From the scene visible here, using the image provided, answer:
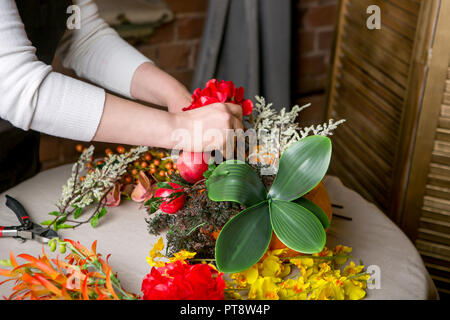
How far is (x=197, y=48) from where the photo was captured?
195cm

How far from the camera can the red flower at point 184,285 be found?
582 mm

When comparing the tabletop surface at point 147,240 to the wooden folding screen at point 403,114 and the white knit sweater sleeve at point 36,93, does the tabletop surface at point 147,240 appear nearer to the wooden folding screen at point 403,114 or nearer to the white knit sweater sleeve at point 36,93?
the white knit sweater sleeve at point 36,93

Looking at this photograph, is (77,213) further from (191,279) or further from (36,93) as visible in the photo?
(191,279)

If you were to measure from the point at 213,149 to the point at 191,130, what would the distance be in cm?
5

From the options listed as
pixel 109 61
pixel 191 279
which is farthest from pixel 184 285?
pixel 109 61

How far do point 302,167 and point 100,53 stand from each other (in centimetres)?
62

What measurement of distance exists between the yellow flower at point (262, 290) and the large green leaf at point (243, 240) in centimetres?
3

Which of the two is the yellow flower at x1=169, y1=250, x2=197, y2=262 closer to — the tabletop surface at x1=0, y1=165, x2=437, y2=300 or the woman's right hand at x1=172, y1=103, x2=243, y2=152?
the tabletop surface at x1=0, y1=165, x2=437, y2=300

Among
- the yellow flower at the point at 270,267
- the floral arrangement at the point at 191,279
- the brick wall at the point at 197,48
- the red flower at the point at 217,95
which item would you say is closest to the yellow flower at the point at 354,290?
the floral arrangement at the point at 191,279

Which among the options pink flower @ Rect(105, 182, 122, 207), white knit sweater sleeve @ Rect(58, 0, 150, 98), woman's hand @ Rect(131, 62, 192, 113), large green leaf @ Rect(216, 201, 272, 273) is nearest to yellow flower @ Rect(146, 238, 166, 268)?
large green leaf @ Rect(216, 201, 272, 273)

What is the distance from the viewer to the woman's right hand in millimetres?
781

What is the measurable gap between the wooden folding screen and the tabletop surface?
0.58 metres
